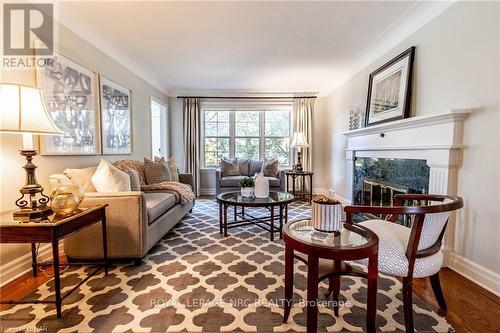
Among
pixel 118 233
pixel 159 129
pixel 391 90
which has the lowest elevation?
pixel 118 233

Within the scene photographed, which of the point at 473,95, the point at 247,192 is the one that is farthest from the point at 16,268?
the point at 473,95

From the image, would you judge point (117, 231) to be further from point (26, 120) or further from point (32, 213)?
point (26, 120)

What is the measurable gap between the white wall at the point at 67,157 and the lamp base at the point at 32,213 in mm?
522

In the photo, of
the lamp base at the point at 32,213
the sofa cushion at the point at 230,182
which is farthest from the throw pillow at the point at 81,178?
the sofa cushion at the point at 230,182

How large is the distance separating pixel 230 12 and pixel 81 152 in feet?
7.17

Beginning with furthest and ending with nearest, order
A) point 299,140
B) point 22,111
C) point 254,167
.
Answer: point 254,167 → point 299,140 → point 22,111

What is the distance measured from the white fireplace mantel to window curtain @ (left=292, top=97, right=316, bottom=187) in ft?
8.58

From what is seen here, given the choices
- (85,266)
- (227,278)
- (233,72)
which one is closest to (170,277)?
(227,278)

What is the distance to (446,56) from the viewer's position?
2.16 metres

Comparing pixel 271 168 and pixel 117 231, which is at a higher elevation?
pixel 271 168

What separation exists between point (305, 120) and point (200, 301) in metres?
4.67

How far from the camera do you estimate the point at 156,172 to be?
11.6 feet

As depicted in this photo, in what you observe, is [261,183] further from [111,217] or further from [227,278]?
[111,217]

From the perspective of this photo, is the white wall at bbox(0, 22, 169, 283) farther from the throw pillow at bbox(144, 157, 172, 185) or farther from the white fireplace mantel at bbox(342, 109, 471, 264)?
the white fireplace mantel at bbox(342, 109, 471, 264)
